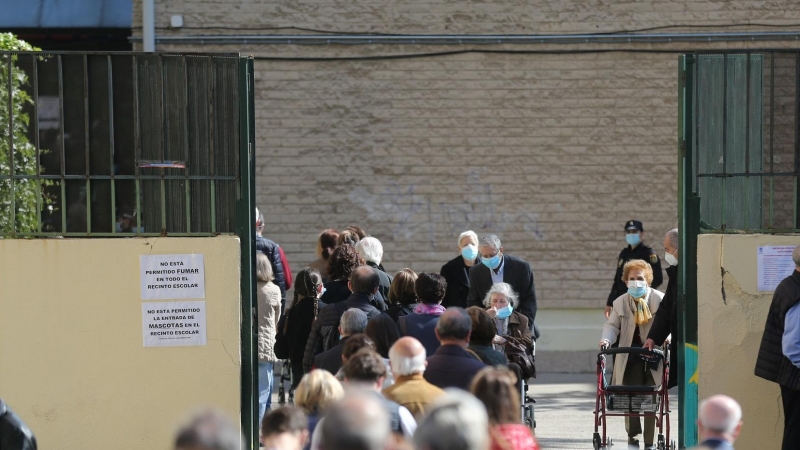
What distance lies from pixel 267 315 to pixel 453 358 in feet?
11.1

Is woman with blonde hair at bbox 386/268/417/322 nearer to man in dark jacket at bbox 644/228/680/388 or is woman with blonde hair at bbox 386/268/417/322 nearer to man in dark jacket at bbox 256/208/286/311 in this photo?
man in dark jacket at bbox 644/228/680/388

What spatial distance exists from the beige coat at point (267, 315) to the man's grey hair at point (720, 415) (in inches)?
195

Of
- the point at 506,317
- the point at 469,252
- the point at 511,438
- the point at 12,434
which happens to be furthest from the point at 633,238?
the point at 12,434

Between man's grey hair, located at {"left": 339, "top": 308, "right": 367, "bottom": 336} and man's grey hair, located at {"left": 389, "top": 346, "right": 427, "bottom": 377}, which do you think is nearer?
man's grey hair, located at {"left": 389, "top": 346, "right": 427, "bottom": 377}

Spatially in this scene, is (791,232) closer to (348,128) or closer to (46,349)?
(46,349)

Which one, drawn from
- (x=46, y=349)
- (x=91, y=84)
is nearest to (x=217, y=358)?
(x=46, y=349)

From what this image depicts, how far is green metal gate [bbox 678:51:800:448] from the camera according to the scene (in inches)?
291

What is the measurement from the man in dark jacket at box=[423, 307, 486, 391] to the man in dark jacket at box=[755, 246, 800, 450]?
6.59ft

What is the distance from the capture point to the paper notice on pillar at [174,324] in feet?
23.5

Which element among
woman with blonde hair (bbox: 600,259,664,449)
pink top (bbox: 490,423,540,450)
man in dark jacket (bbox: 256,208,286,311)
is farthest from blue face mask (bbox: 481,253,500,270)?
pink top (bbox: 490,423,540,450)

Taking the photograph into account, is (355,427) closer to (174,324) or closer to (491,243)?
(174,324)

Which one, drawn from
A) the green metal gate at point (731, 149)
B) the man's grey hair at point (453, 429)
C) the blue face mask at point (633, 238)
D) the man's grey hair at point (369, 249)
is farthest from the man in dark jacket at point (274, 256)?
the man's grey hair at point (453, 429)

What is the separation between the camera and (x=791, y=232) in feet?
24.2

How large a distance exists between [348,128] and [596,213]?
3.01 m
